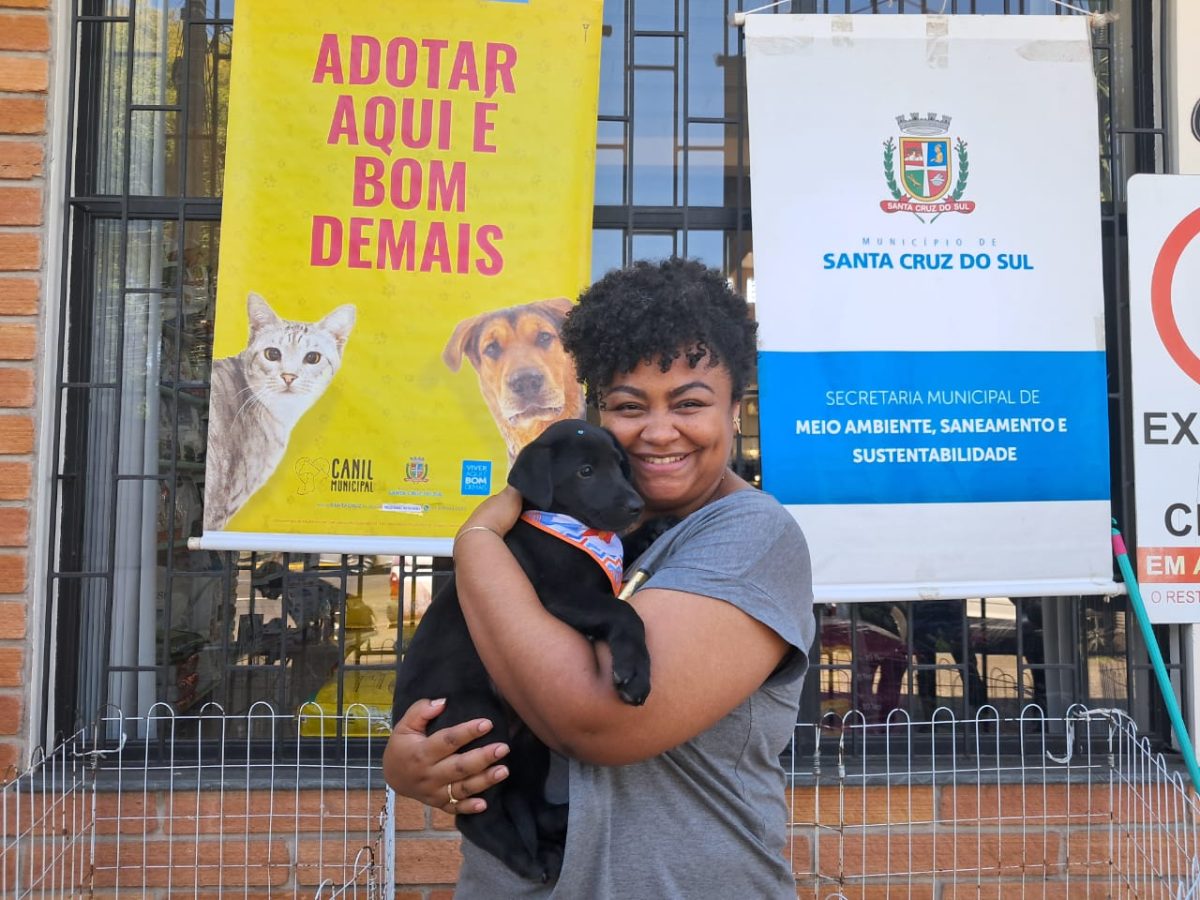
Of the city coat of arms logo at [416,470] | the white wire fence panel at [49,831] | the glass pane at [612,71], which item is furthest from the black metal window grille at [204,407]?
the city coat of arms logo at [416,470]

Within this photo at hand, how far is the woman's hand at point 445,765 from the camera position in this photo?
59.7 inches

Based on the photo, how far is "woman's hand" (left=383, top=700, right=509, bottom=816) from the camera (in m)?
1.52

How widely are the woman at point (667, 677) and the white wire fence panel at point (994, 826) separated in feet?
7.12

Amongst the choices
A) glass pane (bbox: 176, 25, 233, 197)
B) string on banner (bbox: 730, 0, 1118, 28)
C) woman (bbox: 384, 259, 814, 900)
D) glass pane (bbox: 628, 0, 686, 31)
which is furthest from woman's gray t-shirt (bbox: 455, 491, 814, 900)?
glass pane (bbox: 176, 25, 233, 197)

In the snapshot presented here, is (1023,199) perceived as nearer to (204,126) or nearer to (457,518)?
(457,518)

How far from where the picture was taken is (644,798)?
1445mm

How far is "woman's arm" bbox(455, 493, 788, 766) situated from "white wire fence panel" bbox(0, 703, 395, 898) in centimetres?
227

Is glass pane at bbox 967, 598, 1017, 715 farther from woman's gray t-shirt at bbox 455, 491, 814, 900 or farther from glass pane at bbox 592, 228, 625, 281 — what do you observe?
woman's gray t-shirt at bbox 455, 491, 814, 900

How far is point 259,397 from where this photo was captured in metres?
3.47

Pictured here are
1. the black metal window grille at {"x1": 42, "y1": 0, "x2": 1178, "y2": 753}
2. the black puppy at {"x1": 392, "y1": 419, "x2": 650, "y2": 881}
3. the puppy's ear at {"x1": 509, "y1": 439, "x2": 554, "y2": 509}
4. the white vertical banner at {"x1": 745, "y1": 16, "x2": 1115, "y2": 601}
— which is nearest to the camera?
the black puppy at {"x1": 392, "y1": 419, "x2": 650, "y2": 881}

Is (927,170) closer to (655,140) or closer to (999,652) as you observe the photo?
(655,140)

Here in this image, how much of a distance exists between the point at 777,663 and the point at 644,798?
0.89 feet

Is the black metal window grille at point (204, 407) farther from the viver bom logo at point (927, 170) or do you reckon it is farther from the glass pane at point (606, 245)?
the viver bom logo at point (927, 170)

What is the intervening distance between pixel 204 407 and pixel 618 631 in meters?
Result: 2.82
